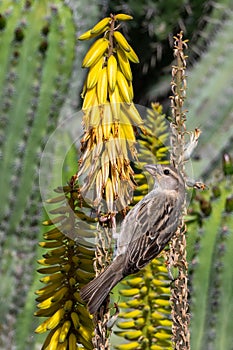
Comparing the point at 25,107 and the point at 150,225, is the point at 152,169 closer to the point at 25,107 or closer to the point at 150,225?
the point at 150,225

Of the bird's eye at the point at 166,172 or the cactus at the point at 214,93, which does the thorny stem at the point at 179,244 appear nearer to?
the bird's eye at the point at 166,172

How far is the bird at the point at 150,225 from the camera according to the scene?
3.62 ft

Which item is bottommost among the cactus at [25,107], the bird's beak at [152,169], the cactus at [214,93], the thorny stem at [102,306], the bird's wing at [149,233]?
the thorny stem at [102,306]

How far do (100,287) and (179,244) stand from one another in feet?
0.38

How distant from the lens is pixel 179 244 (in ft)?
3.36

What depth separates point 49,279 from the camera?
125 cm

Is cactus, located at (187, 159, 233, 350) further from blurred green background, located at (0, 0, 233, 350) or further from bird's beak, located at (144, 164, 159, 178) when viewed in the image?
bird's beak, located at (144, 164, 159, 178)

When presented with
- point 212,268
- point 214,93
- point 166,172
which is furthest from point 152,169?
point 214,93

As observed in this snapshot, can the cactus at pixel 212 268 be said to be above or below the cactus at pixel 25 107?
below

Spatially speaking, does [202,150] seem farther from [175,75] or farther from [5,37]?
[175,75]

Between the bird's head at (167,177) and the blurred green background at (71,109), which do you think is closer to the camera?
the bird's head at (167,177)

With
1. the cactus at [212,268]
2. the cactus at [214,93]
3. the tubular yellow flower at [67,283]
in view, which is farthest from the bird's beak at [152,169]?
the cactus at [214,93]

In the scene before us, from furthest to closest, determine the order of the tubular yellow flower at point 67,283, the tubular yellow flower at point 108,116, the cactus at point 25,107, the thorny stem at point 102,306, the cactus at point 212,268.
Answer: the cactus at point 25,107
the cactus at point 212,268
the tubular yellow flower at point 67,283
the tubular yellow flower at point 108,116
the thorny stem at point 102,306

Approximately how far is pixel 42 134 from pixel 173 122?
4.23 feet
